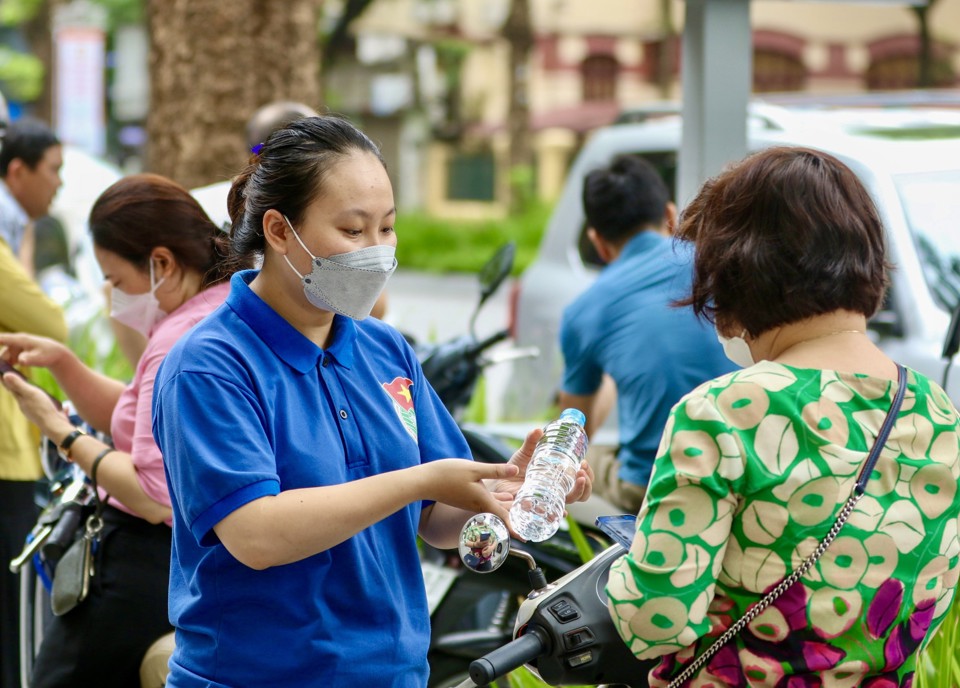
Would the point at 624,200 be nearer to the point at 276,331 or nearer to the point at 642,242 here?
the point at 642,242

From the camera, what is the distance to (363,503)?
1854 mm

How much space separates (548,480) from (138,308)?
1.33 metres

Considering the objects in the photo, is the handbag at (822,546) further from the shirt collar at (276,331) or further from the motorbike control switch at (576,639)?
the shirt collar at (276,331)

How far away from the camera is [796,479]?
169 centimetres

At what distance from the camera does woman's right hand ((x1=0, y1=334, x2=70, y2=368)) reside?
3.16 m

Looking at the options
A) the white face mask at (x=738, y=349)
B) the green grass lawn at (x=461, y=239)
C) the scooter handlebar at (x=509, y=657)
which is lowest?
the green grass lawn at (x=461, y=239)

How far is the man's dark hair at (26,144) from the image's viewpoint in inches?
193

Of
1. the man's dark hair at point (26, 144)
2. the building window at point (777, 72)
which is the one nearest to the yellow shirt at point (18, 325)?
the man's dark hair at point (26, 144)

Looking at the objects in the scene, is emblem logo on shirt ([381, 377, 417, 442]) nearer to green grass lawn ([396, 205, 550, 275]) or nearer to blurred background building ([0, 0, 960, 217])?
blurred background building ([0, 0, 960, 217])

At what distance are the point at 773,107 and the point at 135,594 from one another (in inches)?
146

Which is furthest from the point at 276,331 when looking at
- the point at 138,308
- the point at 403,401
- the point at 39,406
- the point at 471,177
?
the point at 471,177

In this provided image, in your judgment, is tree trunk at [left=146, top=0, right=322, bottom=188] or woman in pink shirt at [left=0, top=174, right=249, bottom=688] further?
tree trunk at [left=146, top=0, right=322, bottom=188]

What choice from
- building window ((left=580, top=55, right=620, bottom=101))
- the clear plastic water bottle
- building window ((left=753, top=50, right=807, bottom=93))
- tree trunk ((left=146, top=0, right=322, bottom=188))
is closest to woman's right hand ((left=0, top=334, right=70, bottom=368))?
the clear plastic water bottle

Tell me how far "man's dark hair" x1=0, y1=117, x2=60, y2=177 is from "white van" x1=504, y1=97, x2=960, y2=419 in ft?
7.91
